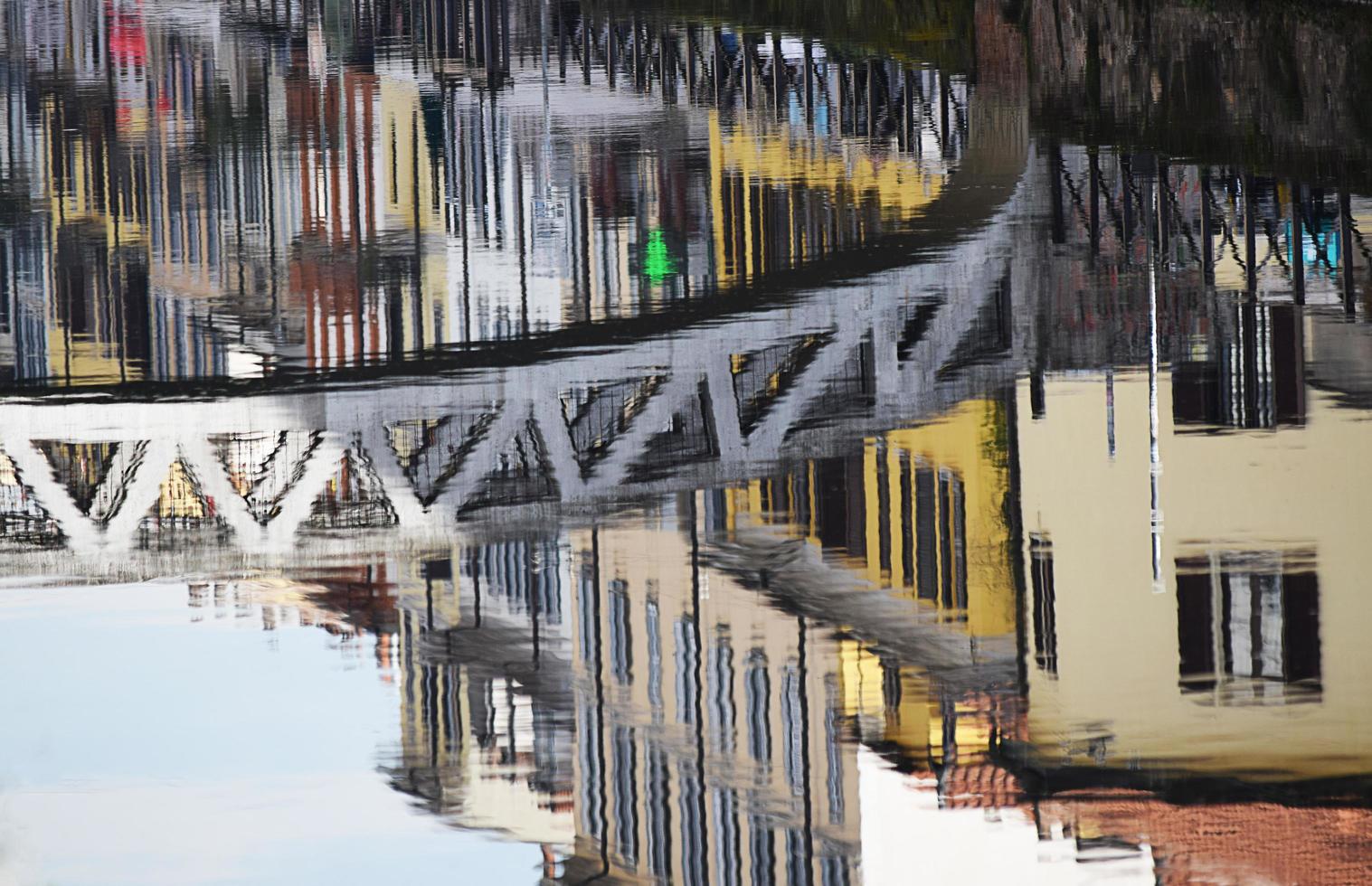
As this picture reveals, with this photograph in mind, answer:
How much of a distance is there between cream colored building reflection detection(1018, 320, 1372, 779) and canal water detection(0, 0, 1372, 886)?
33 mm

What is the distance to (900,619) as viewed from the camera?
31.9ft

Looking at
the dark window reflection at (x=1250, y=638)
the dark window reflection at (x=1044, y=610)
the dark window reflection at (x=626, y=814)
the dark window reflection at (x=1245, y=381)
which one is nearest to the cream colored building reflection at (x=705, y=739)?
the dark window reflection at (x=626, y=814)

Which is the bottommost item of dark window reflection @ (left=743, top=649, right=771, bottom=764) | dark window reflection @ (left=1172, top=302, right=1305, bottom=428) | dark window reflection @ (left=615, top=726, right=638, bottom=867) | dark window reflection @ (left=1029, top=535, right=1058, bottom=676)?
dark window reflection @ (left=615, top=726, right=638, bottom=867)

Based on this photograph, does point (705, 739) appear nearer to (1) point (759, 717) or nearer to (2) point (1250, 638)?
(1) point (759, 717)

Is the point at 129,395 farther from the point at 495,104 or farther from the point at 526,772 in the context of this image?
the point at 495,104

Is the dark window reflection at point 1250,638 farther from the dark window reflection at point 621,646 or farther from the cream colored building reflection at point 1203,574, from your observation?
the dark window reflection at point 621,646

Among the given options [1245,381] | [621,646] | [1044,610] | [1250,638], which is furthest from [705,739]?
[1245,381]

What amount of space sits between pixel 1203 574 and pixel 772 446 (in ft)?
10.5

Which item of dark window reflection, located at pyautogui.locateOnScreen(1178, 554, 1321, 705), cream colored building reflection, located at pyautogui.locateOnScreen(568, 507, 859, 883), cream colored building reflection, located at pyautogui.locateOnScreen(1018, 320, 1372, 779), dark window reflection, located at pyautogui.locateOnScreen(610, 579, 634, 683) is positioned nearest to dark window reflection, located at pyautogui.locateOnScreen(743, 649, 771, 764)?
cream colored building reflection, located at pyautogui.locateOnScreen(568, 507, 859, 883)

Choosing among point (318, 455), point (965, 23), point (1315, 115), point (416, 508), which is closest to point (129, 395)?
point (318, 455)

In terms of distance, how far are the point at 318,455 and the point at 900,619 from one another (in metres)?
5.01

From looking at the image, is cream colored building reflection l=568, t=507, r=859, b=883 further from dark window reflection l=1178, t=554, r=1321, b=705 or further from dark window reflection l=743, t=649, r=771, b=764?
dark window reflection l=1178, t=554, r=1321, b=705

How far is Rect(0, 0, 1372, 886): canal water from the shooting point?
8352 millimetres

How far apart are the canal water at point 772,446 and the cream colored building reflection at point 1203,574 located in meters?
0.03
